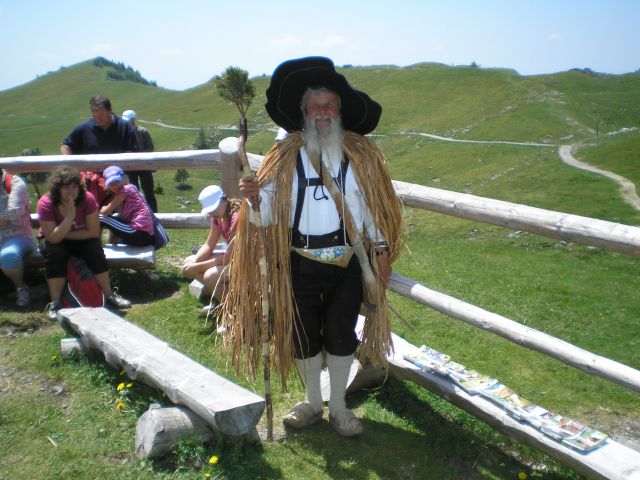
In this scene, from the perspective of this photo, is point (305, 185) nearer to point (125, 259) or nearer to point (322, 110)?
point (322, 110)

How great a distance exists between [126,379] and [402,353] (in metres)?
1.83

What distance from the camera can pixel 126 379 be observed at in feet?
12.6

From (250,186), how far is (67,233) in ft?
8.94

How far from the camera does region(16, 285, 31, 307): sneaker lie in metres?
5.32

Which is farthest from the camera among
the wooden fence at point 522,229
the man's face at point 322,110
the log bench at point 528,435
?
the man's face at point 322,110

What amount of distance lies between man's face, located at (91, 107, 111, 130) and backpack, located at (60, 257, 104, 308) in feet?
6.56


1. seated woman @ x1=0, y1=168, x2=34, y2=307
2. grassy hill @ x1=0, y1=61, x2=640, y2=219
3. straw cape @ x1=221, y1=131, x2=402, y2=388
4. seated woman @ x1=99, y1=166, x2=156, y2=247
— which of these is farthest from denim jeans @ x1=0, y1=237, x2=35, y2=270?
grassy hill @ x1=0, y1=61, x2=640, y2=219

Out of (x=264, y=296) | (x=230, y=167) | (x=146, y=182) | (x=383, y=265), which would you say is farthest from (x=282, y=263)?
(x=146, y=182)

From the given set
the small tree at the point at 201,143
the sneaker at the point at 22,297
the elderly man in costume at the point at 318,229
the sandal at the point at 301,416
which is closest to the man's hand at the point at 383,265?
the elderly man in costume at the point at 318,229

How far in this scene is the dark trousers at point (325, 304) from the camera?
127 inches

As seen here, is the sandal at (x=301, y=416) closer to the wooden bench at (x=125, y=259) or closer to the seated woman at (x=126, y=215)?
the wooden bench at (x=125, y=259)

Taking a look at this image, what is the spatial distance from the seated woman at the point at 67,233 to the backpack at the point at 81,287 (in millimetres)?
51

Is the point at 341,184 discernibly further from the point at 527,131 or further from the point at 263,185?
the point at 527,131

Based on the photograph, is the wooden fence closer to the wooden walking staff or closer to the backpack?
the wooden walking staff
